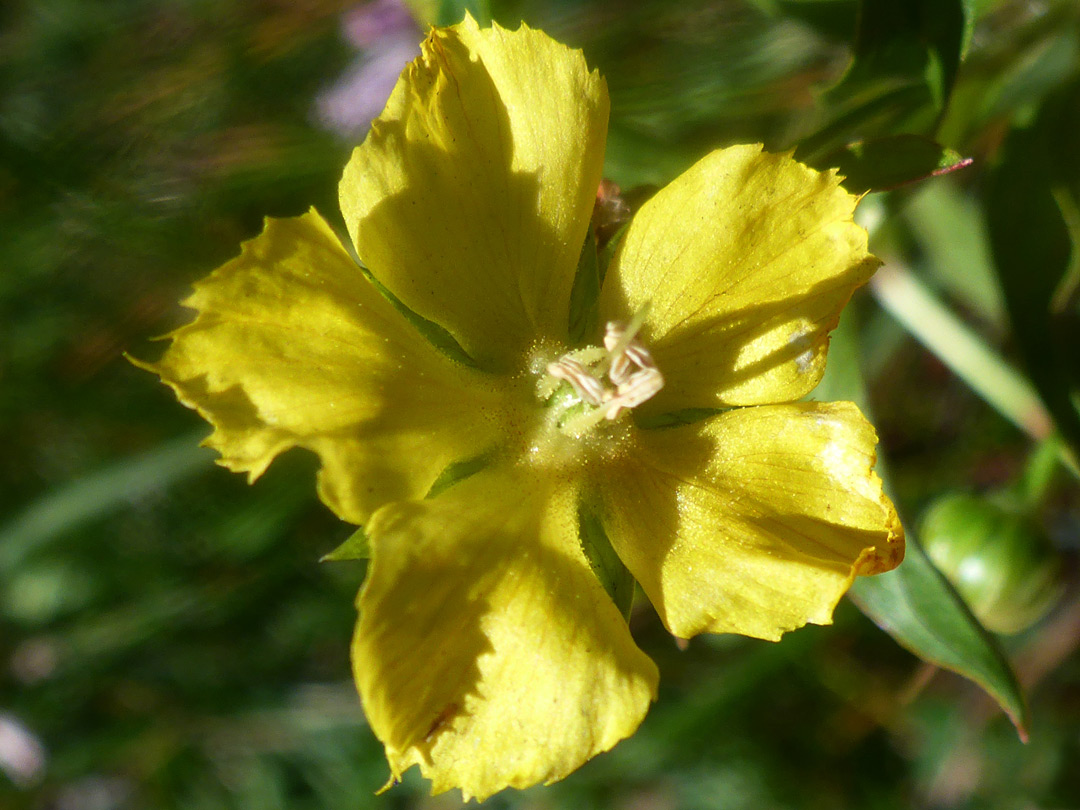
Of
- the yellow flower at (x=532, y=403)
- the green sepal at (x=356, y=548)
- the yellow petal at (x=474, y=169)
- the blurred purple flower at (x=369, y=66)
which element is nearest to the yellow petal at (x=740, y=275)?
the yellow flower at (x=532, y=403)

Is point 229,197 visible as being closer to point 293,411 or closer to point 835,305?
point 293,411

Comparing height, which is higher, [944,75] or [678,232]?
[678,232]

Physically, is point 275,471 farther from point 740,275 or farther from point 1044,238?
point 1044,238

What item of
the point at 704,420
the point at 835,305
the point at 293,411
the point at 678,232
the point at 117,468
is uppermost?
the point at 293,411

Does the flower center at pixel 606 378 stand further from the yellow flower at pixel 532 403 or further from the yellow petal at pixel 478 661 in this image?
the yellow petal at pixel 478 661

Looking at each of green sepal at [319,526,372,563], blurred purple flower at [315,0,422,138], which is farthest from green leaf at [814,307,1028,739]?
blurred purple flower at [315,0,422,138]

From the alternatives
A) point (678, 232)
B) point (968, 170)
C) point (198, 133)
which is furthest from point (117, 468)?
point (968, 170)

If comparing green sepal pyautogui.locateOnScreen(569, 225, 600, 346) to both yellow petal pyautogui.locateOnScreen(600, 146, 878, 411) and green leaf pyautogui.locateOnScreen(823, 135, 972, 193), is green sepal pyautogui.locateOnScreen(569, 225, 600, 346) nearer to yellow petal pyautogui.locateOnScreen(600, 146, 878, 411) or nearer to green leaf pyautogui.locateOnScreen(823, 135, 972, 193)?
A: yellow petal pyautogui.locateOnScreen(600, 146, 878, 411)
